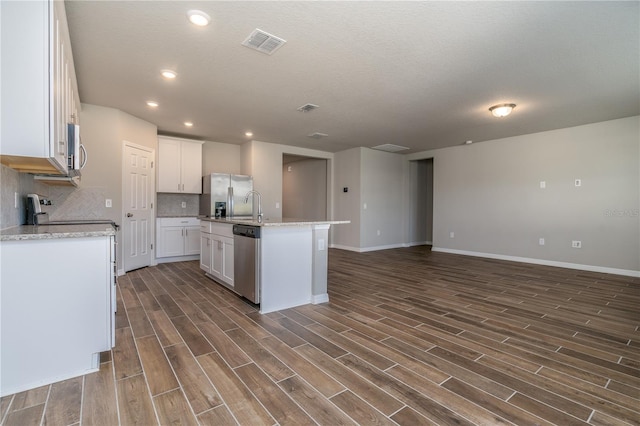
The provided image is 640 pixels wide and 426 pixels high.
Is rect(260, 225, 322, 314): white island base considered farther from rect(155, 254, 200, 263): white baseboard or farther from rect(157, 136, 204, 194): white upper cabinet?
rect(157, 136, 204, 194): white upper cabinet

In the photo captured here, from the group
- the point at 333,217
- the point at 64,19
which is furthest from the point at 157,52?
the point at 333,217

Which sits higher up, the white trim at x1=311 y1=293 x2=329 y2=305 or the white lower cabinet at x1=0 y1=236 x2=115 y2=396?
the white lower cabinet at x1=0 y1=236 x2=115 y2=396

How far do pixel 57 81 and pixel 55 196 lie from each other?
111 inches

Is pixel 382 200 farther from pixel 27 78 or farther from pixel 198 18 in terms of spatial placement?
pixel 27 78

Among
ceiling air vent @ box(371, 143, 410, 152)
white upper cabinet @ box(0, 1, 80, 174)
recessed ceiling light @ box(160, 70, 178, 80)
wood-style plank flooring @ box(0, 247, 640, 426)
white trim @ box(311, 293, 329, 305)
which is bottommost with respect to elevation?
wood-style plank flooring @ box(0, 247, 640, 426)

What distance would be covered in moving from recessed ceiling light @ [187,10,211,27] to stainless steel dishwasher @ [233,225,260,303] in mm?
1851

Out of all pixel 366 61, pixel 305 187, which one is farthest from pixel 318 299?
pixel 305 187

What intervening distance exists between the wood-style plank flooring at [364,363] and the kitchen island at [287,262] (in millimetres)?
205

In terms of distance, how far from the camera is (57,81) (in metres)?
1.98

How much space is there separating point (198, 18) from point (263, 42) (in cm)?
56

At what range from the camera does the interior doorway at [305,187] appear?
8.39 m

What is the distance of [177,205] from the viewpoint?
615 cm

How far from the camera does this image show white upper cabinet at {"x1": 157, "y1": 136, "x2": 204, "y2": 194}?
5.66 metres

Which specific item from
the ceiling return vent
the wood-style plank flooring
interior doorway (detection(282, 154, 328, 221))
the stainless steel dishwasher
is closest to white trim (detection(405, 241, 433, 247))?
interior doorway (detection(282, 154, 328, 221))
